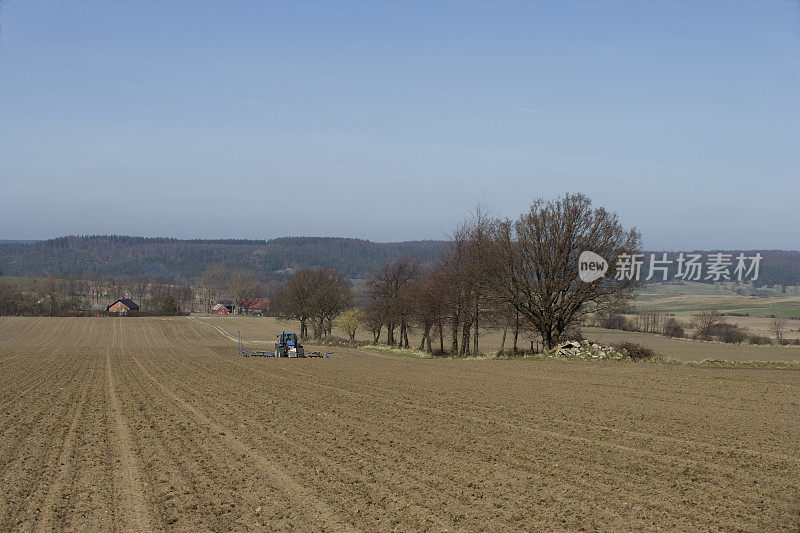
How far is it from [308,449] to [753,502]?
8169 mm

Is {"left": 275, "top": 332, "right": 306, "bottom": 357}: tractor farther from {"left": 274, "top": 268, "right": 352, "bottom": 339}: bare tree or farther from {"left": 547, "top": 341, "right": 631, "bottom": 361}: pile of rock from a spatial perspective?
{"left": 274, "top": 268, "right": 352, "bottom": 339}: bare tree

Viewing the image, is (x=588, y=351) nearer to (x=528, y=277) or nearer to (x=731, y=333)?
(x=528, y=277)

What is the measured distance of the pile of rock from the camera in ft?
119

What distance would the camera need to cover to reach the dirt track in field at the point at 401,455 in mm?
9250

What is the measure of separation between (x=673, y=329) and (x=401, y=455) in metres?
73.6

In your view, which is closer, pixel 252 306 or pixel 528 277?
pixel 528 277

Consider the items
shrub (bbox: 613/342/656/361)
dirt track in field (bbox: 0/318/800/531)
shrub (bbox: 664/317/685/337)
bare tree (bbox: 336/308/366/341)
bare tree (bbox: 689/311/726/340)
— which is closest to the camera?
dirt track in field (bbox: 0/318/800/531)

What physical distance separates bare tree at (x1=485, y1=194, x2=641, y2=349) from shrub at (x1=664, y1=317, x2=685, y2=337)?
43323 mm

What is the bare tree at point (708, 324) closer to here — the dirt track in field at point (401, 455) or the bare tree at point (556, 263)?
the bare tree at point (556, 263)

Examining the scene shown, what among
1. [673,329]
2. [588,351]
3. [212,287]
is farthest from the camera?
[212,287]

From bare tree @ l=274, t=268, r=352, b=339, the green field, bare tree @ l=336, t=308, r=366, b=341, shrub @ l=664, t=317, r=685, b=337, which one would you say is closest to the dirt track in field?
bare tree @ l=274, t=268, r=352, b=339

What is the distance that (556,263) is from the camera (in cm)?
3847

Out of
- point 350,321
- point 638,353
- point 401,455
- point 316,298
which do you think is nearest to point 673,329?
point 350,321

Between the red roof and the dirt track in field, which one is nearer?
the dirt track in field
